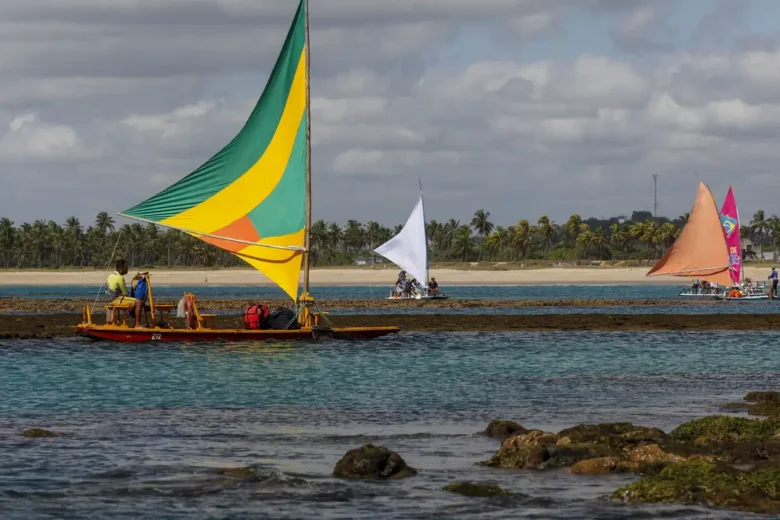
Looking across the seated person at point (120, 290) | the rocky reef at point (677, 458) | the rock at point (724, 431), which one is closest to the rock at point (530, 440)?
the rocky reef at point (677, 458)

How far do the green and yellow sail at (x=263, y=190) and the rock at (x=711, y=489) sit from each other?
2401cm

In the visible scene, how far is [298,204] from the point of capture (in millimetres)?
39562

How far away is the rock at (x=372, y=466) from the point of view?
16969mm

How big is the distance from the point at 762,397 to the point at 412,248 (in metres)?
58.8

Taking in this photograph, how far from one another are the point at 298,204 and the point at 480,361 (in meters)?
7.98

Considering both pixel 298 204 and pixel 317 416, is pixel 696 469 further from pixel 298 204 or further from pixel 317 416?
pixel 298 204

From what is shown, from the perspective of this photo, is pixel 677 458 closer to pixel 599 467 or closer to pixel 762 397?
pixel 599 467

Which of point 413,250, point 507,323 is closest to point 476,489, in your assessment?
point 507,323

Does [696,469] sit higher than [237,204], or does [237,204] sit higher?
[237,204]

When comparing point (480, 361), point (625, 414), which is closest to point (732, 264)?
point (480, 361)

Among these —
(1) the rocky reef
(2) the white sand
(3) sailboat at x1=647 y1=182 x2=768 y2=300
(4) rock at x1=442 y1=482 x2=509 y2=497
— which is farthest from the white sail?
(4) rock at x1=442 y1=482 x2=509 y2=497

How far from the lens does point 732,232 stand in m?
85.2

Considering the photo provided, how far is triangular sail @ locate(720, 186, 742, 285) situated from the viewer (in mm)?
84938

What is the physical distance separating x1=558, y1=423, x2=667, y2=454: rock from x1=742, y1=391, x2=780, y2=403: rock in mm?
5938
